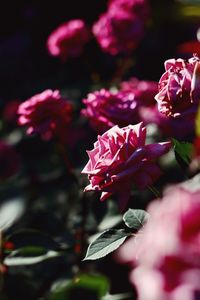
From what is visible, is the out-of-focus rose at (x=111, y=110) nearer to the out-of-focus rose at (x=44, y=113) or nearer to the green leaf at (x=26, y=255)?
the out-of-focus rose at (x=44, y=113)

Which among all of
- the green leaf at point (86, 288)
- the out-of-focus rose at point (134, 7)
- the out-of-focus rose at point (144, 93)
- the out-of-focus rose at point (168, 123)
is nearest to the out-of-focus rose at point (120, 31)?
the out-of-focus rose at point (134, 7)

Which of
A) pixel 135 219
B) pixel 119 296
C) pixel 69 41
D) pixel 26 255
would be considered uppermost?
pixel 69 41

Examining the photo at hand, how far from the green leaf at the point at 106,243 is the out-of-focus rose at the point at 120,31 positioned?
0.88m

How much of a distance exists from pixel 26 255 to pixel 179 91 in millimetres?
564

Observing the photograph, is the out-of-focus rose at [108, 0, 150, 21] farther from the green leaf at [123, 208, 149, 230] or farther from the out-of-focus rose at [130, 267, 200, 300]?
the out-of-focus rose at [130, 267, 200, 300]

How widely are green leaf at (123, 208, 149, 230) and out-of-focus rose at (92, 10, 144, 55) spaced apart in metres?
0.84

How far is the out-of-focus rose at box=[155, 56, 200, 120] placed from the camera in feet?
2.77

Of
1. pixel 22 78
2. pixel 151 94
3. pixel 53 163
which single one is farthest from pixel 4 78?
pixel 151 94

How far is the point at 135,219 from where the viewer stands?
0.91m

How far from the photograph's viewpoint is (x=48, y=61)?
12.0 feet

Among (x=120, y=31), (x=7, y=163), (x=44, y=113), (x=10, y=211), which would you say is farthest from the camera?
(x=7, y=163)

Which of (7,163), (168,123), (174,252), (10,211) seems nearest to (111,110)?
(168,123)

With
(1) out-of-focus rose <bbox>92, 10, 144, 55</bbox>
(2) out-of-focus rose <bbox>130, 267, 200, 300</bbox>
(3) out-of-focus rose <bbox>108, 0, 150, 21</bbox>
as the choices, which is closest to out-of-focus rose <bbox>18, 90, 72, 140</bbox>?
(1) out-of-focus rose <bbox>92, 10, 144, 55</bbox>

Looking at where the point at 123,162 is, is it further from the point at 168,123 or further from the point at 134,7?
the point at 134,7
